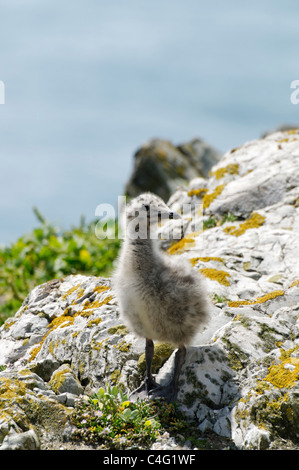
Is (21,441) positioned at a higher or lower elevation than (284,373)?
lower

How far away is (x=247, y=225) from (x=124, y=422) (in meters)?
4.39

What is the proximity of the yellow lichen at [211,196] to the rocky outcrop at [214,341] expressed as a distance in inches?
5.0

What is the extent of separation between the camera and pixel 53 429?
5.16m

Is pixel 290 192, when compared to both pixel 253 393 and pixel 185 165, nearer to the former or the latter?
pixel 253 393

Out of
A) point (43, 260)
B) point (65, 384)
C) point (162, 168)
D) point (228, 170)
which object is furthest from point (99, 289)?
point (162, 168)

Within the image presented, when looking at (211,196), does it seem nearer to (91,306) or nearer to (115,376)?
(91,306)

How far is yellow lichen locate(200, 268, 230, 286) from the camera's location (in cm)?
720

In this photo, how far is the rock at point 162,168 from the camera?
20469mm

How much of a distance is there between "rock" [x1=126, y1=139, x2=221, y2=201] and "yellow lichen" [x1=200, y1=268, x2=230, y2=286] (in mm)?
12595

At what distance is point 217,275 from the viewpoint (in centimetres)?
729

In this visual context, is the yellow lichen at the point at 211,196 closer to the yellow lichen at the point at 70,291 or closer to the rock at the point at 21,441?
the yellow lichen at the point at 70,291

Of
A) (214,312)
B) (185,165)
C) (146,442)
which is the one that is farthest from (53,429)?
(185,165)

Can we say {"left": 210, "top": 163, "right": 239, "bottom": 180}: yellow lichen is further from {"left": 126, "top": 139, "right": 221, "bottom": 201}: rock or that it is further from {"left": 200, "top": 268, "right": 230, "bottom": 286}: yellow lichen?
{"left": 126, "top": 139, "right": 221, "bottom": 201}: rock
